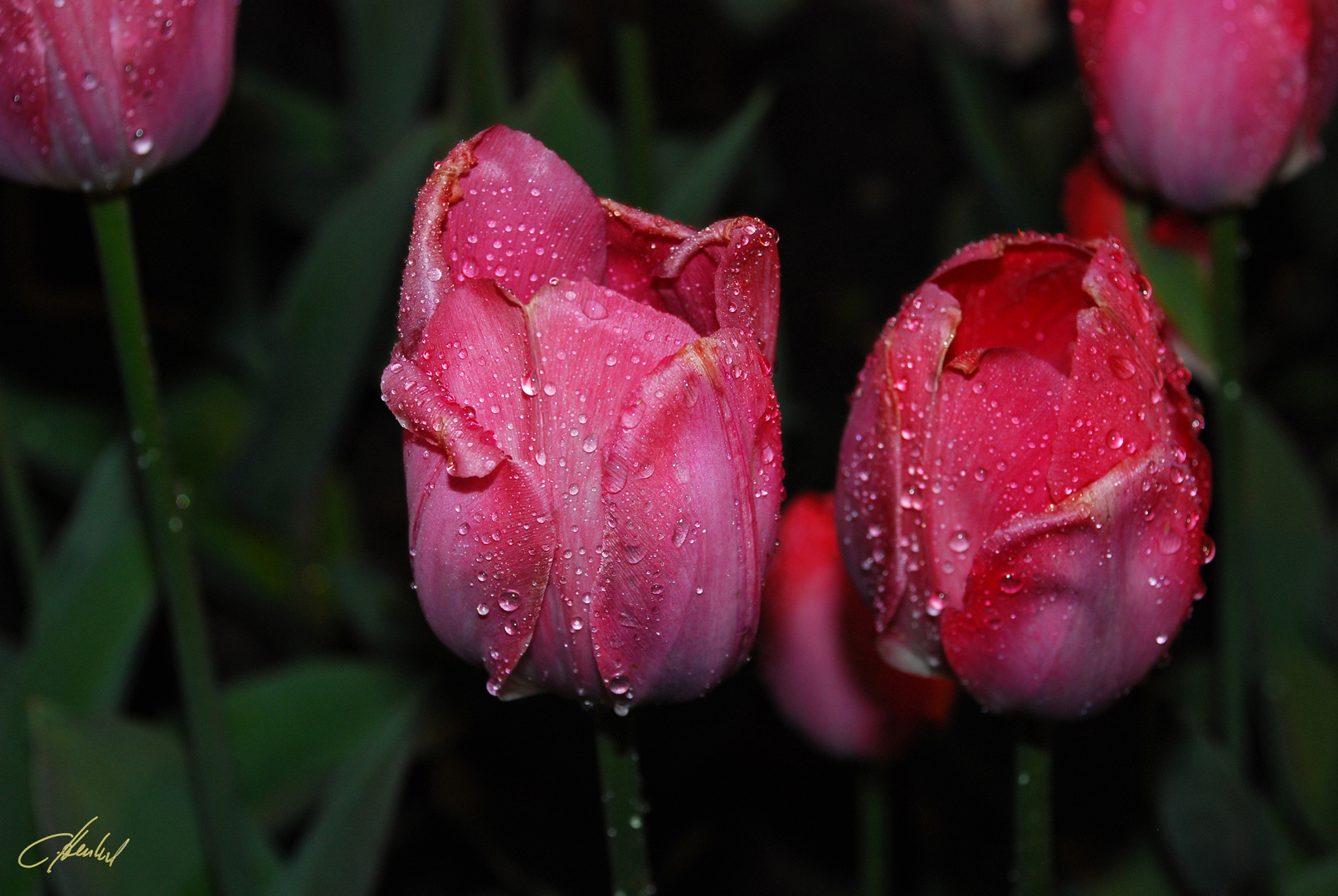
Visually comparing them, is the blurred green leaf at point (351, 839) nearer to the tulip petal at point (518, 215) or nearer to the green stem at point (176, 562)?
the green stem at point (176, 562)

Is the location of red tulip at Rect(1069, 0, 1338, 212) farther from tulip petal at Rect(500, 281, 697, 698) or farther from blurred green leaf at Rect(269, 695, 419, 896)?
blurred green leaf at Rect(269, 695, 419, 896)

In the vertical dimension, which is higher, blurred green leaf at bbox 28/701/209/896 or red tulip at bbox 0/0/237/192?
red tulip at bbox 0/0/237/192

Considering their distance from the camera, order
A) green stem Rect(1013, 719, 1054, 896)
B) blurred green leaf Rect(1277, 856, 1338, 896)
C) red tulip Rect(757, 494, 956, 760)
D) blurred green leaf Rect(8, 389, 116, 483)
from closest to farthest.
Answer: green stem Rect(1013, 719, 1054, 896), red tulip Rect(757, 494, 956, 760), blurred green leaf Rect(1277, 856, 1338, 896), blurred green leaf Rect(8, 389, 116, 483)

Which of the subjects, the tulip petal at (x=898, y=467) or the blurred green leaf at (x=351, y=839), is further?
the blurred green leaf at (x=351, y=839)

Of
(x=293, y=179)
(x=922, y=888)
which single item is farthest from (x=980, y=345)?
(x=293, y=179)

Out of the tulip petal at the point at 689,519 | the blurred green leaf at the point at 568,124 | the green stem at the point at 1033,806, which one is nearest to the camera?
the tulip petal at the point at 689,519
